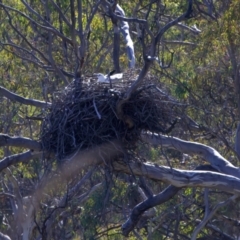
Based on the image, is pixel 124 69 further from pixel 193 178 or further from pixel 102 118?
pixel 102 118

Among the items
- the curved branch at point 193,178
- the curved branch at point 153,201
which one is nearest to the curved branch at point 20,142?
the curved branch at point 193,178

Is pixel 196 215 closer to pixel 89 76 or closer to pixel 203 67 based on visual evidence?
pixel 203 67

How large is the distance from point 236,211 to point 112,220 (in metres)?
2.03

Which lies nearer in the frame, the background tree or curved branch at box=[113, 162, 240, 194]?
curved branch at box=[113, 162, 240, 194]

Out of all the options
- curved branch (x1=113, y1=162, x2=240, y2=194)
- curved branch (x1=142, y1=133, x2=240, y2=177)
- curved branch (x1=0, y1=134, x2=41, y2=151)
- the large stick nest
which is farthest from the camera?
curved branch (x1=142, y1=133, x2=240, y2=177)

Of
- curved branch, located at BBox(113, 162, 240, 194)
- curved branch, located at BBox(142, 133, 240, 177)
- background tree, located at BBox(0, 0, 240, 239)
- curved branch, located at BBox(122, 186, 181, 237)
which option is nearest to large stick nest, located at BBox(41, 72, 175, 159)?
curved branch, located at BBox(113, 162, 240, 194)

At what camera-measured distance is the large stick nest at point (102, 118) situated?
483 centimetres

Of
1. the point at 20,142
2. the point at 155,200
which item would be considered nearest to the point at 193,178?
the point at 155,200

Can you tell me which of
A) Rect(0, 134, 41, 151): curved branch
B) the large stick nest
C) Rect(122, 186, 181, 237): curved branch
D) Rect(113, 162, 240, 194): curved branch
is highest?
the large stick nest

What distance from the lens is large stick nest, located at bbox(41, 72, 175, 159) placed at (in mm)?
4832

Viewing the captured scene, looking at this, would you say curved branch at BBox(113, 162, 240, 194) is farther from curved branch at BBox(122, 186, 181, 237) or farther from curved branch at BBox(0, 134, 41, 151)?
curved branch at BBox(0, 134, 41, 151)

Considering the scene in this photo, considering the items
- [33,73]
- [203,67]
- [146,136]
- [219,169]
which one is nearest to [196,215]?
[203,67]

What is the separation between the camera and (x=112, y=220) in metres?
11.1

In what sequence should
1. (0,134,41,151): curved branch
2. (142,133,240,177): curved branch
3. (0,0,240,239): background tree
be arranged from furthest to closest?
(0,0,240,239): background tree < (142,133,240,177): curved branch < (0,134,41,151): curved branch
